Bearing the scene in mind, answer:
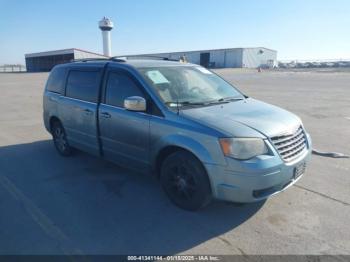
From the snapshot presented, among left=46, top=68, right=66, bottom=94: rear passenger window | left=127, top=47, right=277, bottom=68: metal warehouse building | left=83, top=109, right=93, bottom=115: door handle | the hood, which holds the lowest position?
left=83, top=109, right=93, bottom=115: door handle

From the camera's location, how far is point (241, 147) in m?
3.17

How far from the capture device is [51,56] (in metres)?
62.9

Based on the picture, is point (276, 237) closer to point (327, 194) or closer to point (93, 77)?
point (327, 194)

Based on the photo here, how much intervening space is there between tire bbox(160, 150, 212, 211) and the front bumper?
0.15 meters

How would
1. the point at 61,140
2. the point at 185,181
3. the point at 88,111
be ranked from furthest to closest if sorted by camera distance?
1. the point at 61,140
2. the point at 88,111
3. the point at 185,181

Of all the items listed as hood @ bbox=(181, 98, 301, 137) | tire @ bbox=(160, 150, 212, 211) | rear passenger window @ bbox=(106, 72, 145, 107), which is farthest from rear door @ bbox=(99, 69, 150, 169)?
hood @ bbox=(181, 98, 301, 137)

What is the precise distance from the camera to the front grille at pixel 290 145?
3.33m

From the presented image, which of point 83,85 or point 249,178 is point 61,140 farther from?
point 249,178

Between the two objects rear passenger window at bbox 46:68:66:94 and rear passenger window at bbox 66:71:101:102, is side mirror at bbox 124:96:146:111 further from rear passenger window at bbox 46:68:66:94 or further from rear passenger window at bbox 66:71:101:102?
rear passenger window at bbox 46:68:66:94

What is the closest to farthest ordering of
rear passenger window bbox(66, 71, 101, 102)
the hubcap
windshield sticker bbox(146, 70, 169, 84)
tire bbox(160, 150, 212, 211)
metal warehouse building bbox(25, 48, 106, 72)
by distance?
tire bbox(160, 150, 212, 211) → the hubcap → windshield sticker bbox(146, 70, 169, 84) → rear passenger window bbox(66, 71, 101, 102) → metal warehouse building bbox(25, 48, 106, 72)

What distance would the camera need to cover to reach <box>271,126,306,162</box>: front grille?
3330 mm

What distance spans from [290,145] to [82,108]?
3.33m

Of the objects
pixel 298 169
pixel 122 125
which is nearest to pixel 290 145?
Result: pixel 298 169

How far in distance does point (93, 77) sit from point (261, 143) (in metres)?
2.99
